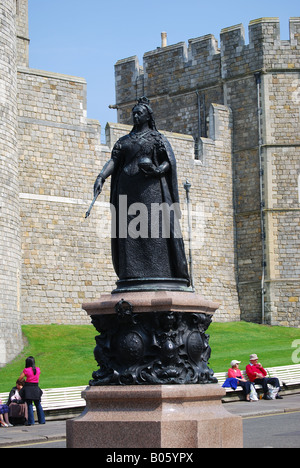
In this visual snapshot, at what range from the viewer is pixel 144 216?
9438 mm

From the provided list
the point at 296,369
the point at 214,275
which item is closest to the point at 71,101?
the point at 214,275

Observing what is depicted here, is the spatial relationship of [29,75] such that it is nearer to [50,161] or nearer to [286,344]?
[50,161]

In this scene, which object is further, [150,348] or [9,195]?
[9,195]

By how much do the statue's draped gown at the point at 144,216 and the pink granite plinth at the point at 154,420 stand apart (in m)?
1.19

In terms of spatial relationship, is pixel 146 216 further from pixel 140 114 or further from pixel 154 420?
pixel 154 420

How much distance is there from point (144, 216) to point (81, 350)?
49.9 ft

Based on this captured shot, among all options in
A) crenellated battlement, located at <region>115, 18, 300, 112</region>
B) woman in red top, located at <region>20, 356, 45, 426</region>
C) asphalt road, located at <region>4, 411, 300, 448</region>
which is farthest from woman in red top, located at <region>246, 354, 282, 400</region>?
crenellated battlement, located at <region>115, 18, 300, 112</region>

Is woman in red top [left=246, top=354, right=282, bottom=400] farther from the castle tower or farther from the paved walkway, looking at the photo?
the castle tower

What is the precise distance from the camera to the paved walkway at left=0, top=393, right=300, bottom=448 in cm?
1276

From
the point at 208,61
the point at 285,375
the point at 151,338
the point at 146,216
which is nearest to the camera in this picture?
the point at 151,338

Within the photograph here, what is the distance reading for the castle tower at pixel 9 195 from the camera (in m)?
23.8

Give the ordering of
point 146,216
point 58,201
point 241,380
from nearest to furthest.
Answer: point 146,216 < point 241,380 < point 58,201

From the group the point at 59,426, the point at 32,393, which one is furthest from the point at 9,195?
the point at 59,426

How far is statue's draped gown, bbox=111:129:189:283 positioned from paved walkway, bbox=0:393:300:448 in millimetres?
Answer: 4088
